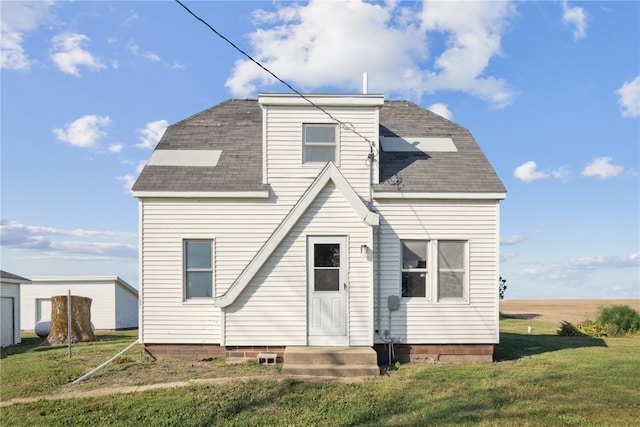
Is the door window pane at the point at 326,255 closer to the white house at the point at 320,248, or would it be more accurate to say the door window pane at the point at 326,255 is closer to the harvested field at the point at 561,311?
the white house at the point at 320,248

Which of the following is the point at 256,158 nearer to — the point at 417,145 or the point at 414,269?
the point at 417,145

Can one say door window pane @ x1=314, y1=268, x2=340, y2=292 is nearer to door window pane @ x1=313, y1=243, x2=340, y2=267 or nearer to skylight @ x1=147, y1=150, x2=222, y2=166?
door window pane @ x1=313, y1=243, x2=340, y2=267

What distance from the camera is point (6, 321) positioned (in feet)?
56.2

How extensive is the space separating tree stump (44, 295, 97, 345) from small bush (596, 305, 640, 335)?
1979cm

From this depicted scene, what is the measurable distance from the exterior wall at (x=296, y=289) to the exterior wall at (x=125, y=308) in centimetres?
1827

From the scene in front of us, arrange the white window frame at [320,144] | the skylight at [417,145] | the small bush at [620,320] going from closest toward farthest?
the white window frame at [320,144], the skylight at [417,145], the small bush at [620,320]

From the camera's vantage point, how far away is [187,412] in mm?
6984

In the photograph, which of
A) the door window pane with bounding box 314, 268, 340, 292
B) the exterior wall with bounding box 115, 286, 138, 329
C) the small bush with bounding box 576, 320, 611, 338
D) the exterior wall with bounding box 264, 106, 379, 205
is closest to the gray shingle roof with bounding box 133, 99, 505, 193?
the exterior wall with bounding box 264, 106, 379, 205

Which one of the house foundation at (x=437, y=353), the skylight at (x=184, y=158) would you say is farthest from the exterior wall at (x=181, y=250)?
the house foundation at (x=437, y=353)

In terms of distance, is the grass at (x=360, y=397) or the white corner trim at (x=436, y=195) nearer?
the grass at (x=360, y=397)

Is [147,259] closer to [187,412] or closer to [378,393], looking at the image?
[187,412]

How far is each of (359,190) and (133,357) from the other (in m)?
6.74

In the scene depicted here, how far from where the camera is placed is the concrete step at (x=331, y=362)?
934cm

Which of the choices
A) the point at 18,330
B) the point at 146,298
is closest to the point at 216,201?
the point at 146,298
